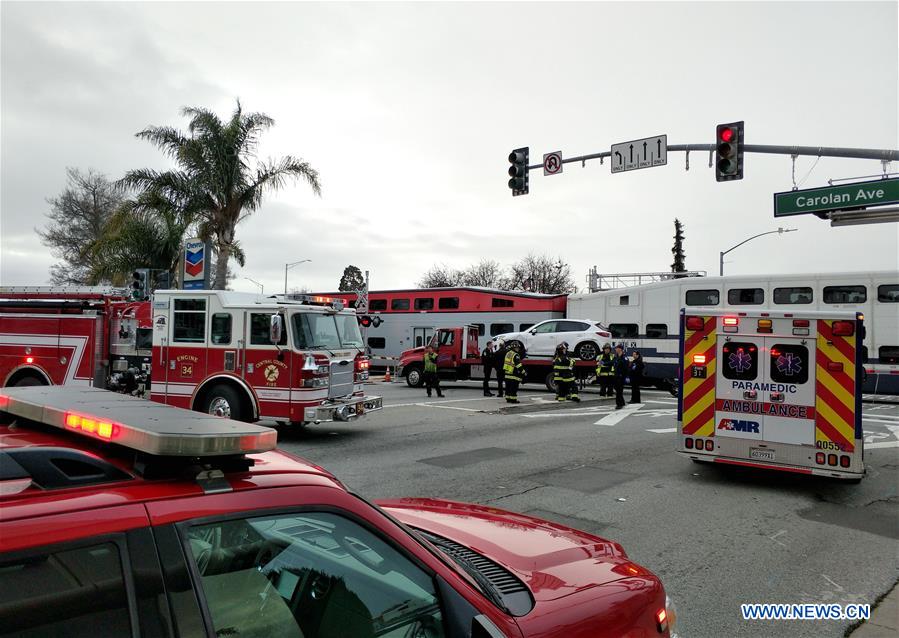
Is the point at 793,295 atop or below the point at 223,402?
atop

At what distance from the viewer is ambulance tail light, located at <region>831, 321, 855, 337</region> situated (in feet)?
26.2

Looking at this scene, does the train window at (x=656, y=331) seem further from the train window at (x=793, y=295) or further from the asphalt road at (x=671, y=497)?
the asphalt road at (x=671, y=497)

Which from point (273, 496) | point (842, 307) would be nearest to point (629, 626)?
point (273, 496)

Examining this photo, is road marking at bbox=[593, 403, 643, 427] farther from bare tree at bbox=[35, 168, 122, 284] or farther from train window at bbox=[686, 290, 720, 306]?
bare tree at bbox=[35, 168, 122, 284]

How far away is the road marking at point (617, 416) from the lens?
14305 millimetres

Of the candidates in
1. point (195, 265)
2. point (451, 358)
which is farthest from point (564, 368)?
point (195, 265)

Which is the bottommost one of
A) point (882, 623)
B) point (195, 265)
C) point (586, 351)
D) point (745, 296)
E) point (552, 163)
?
point (882, 623)

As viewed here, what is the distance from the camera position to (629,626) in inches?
94.7

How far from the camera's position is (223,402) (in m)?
11.1

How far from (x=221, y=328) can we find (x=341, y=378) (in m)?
2.28

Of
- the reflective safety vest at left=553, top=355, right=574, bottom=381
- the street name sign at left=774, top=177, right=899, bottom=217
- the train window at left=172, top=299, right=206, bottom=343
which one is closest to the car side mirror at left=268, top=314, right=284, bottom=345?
the train window at left=172, top=299, right=206, bottom=343

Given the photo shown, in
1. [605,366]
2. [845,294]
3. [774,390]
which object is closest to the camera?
[774,390]

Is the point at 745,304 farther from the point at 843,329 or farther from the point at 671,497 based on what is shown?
the point at 671,497

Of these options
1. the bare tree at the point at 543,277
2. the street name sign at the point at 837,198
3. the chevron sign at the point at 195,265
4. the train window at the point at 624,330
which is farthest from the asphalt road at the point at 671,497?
the bare tree at the point at 543,277
